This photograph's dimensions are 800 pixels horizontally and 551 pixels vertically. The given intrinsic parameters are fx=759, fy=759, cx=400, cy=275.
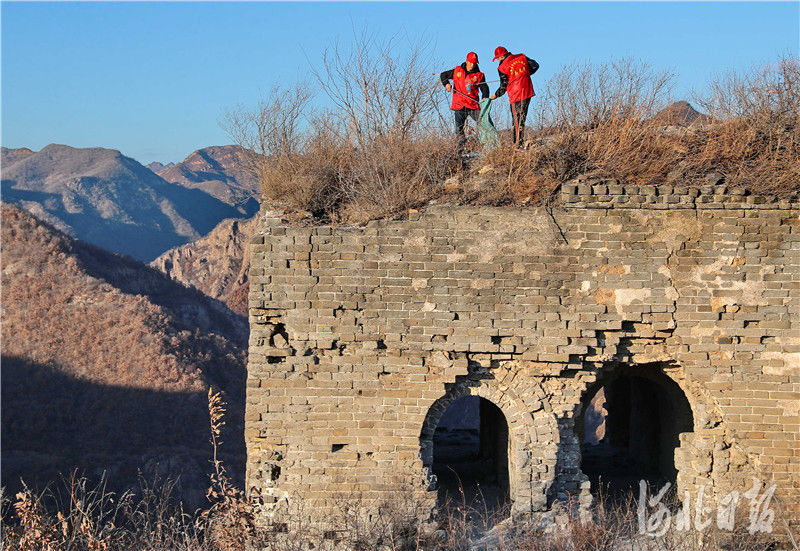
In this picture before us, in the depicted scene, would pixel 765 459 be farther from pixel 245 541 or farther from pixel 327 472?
pixel 245 541

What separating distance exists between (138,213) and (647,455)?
5454 cm

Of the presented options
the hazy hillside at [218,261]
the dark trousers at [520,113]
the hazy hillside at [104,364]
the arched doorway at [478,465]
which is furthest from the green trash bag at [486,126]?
the hazy hillside at [218,261]

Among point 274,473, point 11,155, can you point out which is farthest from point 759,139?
point 11,155

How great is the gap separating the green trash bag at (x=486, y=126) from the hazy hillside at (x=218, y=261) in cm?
2944

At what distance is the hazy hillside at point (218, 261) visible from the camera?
3781 cm

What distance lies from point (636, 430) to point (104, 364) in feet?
58.7

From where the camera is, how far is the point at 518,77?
26.6 ft

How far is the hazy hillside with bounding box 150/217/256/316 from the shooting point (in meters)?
37.8

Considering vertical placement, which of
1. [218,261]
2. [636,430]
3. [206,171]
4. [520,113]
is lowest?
[636,430]

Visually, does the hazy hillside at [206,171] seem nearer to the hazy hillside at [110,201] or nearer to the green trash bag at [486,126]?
the hazy hillside at [110,201]

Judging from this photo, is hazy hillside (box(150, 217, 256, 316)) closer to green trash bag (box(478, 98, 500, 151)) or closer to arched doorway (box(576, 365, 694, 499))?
arched doorway (box(576, 365, 694, 499))

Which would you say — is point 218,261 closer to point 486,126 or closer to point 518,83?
point 486,126

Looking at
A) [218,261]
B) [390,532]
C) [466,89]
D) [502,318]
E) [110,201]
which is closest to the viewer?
[390,532]

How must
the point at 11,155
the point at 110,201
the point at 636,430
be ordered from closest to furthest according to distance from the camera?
the point at 636,430
the point at 110,201
the point at 11,155
